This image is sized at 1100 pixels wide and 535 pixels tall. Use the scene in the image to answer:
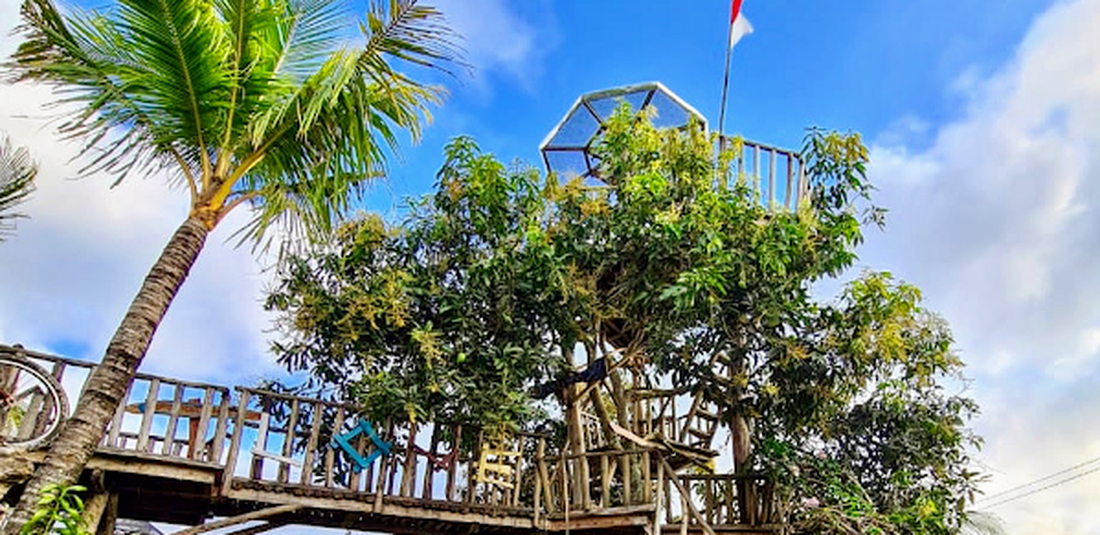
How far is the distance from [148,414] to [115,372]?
268cm

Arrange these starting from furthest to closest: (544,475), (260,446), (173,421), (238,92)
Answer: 1. (544,475)
2. (260,446)
3. (173,421)
4. (238,92)

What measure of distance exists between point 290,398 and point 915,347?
645 centimetres

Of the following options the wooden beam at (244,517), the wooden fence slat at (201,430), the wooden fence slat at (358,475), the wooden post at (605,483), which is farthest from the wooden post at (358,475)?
the wooden post at (605,483)

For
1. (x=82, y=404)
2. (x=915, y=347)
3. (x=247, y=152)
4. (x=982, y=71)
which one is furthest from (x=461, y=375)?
(x=982, y=71)

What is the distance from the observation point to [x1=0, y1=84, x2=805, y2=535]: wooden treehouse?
6.64m

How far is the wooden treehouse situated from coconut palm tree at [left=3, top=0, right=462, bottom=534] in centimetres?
211

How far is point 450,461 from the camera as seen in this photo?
7797 mm

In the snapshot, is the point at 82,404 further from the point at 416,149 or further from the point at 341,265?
the point at 341,265

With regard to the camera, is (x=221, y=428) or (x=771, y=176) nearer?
(x=221, y=428)

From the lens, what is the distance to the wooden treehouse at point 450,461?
664 cm

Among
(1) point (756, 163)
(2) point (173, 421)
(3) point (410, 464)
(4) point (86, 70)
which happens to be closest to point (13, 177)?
(4) point (86, 70)

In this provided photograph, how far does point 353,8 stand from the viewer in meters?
5.21

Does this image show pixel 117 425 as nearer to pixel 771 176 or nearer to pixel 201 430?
pixel 201 430

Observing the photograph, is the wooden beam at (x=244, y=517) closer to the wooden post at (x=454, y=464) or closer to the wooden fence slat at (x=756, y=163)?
the wooden post at (x=454, y=464)
